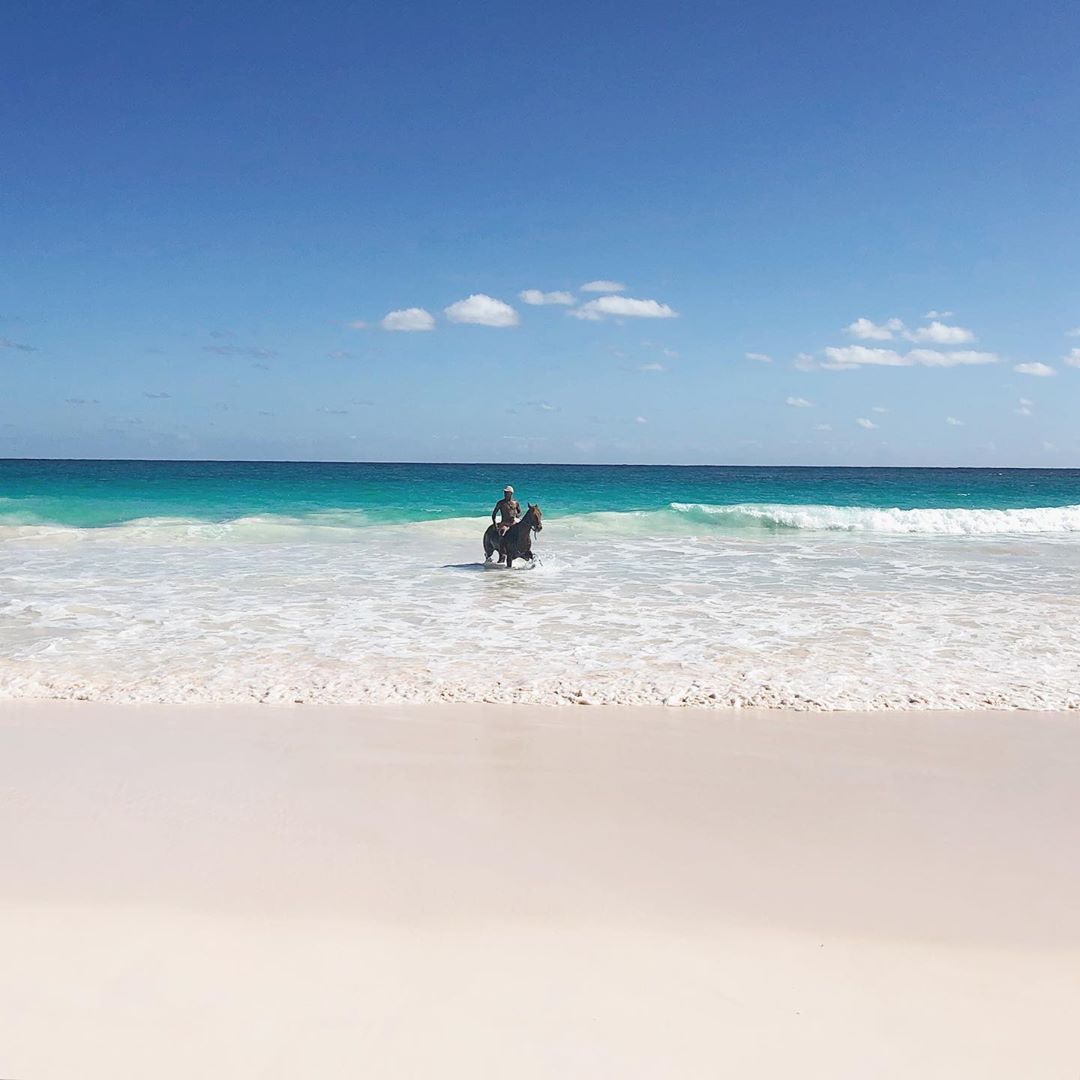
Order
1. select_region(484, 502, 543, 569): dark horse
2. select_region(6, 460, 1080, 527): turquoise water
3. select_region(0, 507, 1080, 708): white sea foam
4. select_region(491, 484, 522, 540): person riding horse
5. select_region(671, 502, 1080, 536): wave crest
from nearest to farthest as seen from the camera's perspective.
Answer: select_region(0, 507, 1080, 708): white sea foam, select_region(484, 502, 543, 569): dark horse, select_region(491, 484, 522, 540): person riding horse, select_region(671, 502, 1080, 536): wave crest, select_region(6, 460, 1080, 527): turquoise water

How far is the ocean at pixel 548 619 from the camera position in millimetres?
7477

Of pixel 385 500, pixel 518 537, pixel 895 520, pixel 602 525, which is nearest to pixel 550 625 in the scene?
pixel 518 537

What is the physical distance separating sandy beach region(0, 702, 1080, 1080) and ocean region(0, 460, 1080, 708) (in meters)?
1.33

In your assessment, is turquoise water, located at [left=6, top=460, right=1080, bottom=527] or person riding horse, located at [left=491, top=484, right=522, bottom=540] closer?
person riding horse, located at [left=491, top=484, right=522, bottom=540]

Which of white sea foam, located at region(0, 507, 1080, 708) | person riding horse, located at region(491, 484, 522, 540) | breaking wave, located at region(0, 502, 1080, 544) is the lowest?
white sea foam, located at region(0, 507, 1080, 708)

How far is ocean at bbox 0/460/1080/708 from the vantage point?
24.5 ft

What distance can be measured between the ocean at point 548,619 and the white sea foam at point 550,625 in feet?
0.13

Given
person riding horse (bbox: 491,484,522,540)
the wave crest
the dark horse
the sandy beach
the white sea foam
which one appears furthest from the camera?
the wave crest

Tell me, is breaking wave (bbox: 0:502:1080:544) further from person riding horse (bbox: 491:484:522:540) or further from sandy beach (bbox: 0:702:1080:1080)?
sandy beach (bbox: 0:702:1080:1080)

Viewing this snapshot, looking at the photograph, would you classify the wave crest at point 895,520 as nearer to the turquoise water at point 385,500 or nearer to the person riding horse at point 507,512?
the turquoise water at point 385,500

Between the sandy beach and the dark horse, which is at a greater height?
the dark horse

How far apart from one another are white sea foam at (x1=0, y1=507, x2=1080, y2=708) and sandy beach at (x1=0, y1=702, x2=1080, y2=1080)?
4.45ft

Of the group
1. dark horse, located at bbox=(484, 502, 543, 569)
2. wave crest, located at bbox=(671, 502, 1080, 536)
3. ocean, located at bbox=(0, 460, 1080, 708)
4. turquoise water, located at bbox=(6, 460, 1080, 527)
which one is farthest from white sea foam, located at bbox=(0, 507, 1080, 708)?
turquoise water, located at bbox=(6, 460, 1080, 527)

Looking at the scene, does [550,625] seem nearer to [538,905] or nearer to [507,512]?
[507,512]
